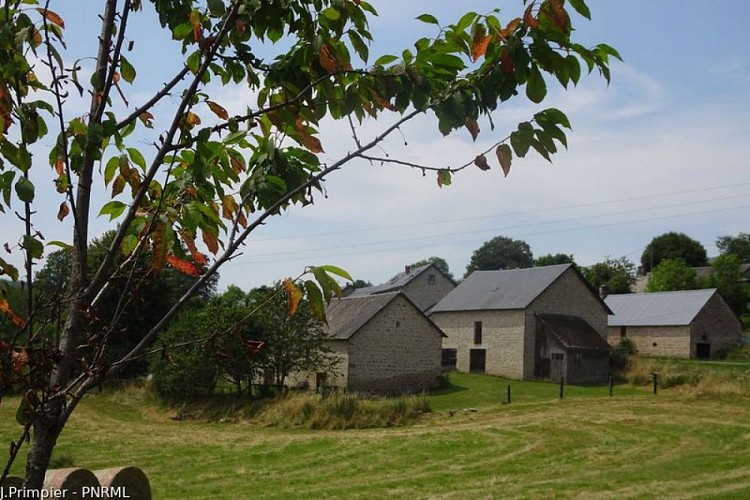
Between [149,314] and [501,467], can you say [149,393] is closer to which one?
[149,314]

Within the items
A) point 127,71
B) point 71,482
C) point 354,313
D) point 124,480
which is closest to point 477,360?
point 354,313

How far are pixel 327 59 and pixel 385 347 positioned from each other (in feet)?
116

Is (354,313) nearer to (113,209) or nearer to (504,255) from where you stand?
(113,209)

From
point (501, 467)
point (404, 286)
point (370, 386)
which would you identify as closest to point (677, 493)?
point (501, 467)

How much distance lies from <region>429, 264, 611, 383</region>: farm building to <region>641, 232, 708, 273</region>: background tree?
174 ft

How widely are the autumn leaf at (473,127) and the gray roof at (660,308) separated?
57.0 metres

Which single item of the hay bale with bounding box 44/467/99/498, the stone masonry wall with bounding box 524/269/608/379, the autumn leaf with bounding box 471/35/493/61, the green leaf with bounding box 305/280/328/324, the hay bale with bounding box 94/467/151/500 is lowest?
the hay bale with bounding box 94/467/151/500

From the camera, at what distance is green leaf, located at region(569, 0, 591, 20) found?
257 cm

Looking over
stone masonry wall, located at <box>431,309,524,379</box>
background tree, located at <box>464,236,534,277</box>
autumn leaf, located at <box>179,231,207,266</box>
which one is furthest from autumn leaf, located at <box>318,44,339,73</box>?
background tree, located at <box>464,236,534,277</box>

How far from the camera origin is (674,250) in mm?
98250

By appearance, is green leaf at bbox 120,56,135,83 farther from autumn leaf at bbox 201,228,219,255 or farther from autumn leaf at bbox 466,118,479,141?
autumn leaf at bbox 466,118,479,141

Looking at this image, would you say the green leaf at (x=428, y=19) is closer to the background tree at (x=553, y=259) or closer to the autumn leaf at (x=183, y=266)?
the autumn leaf at (x=183, y=266)

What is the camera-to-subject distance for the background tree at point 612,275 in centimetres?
8481

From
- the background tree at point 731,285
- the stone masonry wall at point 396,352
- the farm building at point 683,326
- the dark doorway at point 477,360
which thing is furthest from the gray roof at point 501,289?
the background tree at point 731,285
